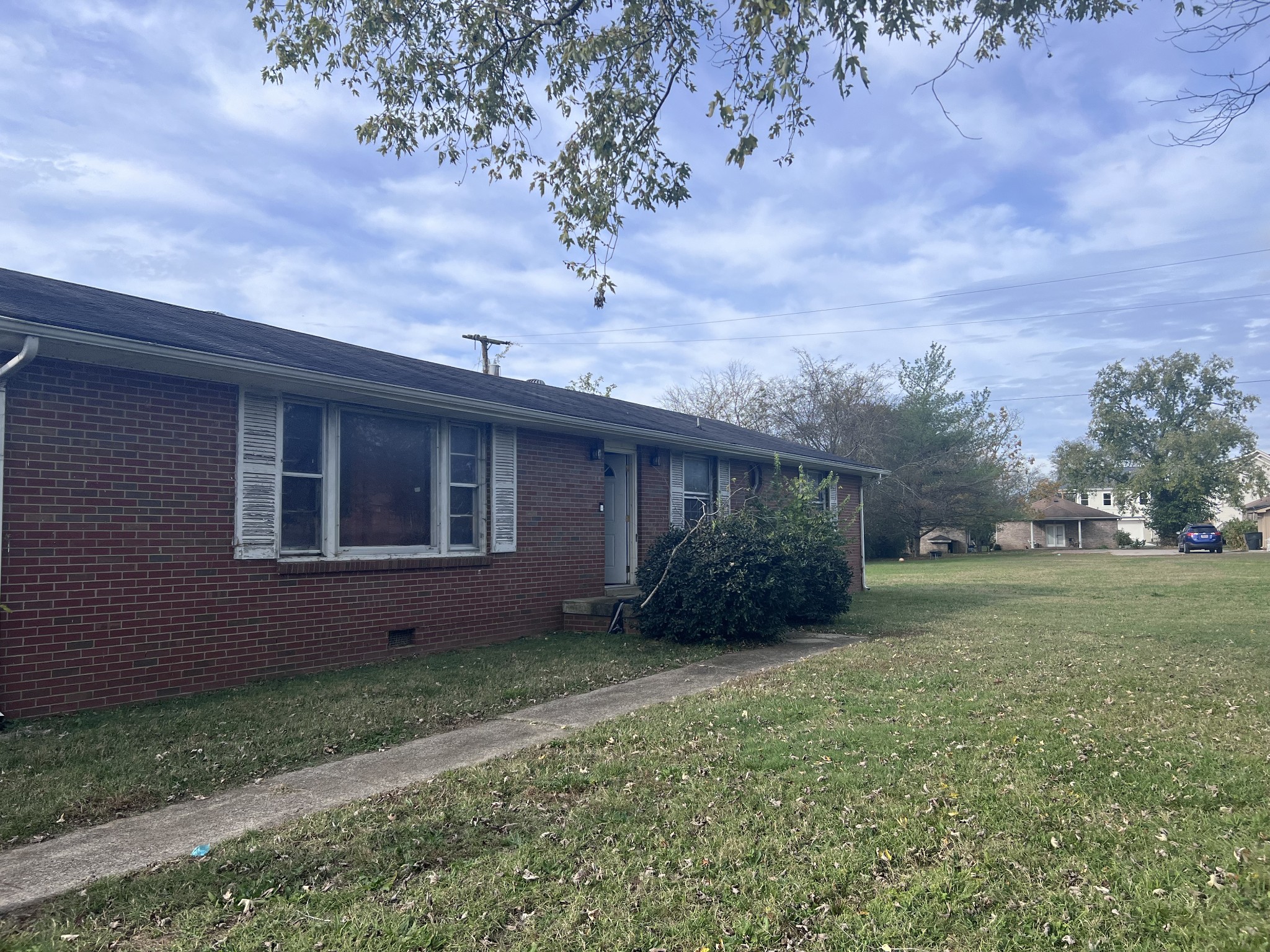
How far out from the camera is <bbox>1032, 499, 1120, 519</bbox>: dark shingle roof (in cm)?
6281

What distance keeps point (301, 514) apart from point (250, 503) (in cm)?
66

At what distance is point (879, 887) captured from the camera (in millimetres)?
3453

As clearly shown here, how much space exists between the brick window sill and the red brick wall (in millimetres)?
69

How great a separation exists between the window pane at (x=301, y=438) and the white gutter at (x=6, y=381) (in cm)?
229

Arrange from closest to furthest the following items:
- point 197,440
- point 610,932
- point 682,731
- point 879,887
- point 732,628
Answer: point 610,932
point 879,887
point 682,731
point 197,440
point 732,628

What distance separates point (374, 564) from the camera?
9.10 meters

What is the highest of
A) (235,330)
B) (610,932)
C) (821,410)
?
(821,410)

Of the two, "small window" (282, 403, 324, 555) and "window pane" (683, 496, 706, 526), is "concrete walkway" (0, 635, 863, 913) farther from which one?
"window pane" (683, 496, 706, 526)

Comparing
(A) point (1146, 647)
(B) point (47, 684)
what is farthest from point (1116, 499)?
(B) point (47, 684)

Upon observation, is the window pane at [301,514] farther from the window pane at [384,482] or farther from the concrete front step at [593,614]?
the concrete front step at [593,614]

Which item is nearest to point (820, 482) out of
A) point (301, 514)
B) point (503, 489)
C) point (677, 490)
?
point (677, 490)

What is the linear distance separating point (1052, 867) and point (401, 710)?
188 inches

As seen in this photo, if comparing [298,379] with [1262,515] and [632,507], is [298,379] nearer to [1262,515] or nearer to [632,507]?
[632,507]

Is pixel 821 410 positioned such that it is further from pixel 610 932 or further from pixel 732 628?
pixel 610 932
